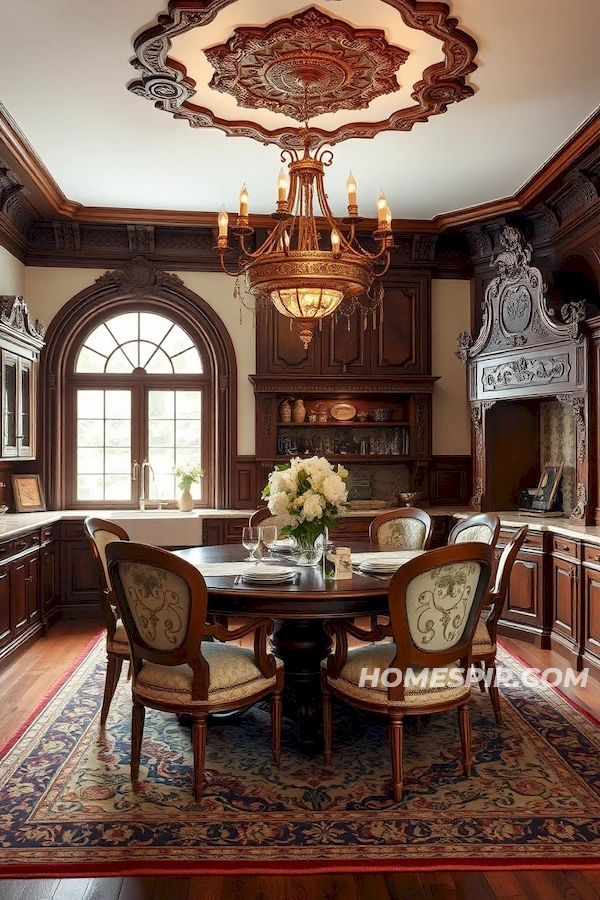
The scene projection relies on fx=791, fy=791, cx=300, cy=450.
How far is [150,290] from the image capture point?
258 inches

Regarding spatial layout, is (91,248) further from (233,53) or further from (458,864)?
(458,864)

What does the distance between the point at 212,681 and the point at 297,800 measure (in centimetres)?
55

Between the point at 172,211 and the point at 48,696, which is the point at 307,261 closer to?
the point at 48,696

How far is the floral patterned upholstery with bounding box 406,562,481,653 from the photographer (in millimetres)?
3016

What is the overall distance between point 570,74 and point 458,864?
355 centimetres

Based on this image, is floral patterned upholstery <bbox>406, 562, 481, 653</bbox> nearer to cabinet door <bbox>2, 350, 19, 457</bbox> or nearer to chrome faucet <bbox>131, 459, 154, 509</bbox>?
cabinet door <bbox>2, 350, 19, 457</bbox>

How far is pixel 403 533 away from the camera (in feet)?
16.2

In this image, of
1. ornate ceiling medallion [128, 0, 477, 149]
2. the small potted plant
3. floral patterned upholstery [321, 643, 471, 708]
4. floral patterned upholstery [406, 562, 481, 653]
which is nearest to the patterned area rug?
floral patterned upholstery [321, 643, 471, 708]

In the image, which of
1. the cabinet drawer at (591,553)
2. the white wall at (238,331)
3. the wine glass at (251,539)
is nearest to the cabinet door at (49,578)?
the white wall at (238,331)

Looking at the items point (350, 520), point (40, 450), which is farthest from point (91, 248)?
point (350, 520)

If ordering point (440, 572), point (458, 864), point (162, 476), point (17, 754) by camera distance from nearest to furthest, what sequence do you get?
point (458, 864) < point (440, 572) < point (17, 754) < point (162, 476)

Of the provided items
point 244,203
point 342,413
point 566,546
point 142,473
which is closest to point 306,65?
point 244,203

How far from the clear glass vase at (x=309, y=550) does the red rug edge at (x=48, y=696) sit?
1.55m

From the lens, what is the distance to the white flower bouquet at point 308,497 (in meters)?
3.57
